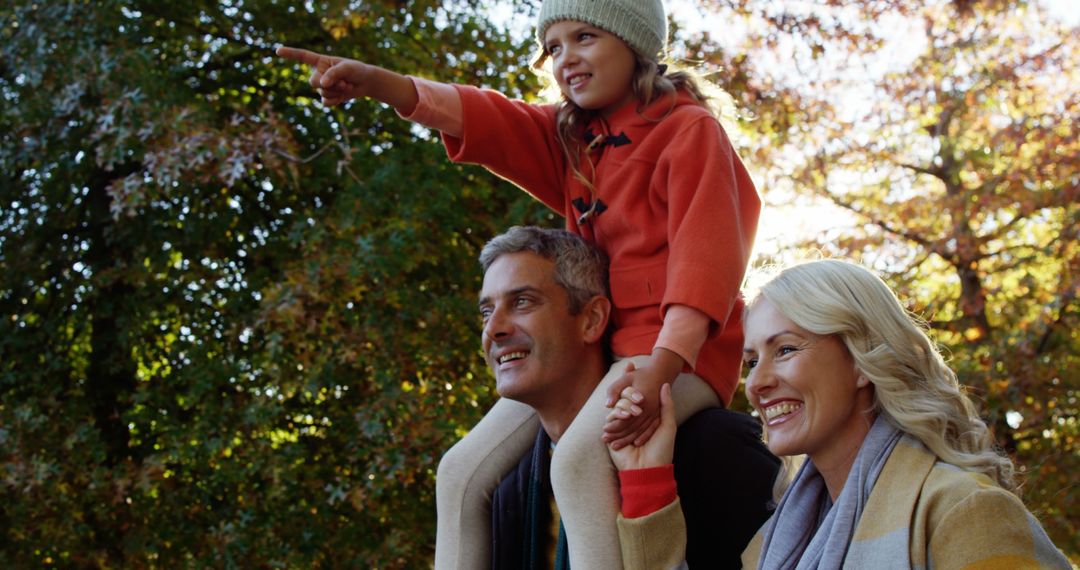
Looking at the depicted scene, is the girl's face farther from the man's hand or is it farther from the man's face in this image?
the man's hand

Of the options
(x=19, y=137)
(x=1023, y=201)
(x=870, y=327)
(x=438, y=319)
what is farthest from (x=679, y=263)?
(x=1023, y=201)

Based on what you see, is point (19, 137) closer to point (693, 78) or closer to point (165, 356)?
point (165, 356)

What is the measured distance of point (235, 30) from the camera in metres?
6.95

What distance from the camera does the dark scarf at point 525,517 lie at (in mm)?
3020

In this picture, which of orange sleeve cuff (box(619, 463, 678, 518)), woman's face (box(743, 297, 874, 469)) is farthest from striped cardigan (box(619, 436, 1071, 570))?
orange sleeve cuff (box(619, 463, 678, 518))

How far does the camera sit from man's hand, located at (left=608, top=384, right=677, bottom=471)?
2.65 meters

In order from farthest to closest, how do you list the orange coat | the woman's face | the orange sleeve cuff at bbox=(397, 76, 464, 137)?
the orange sleeve cuff at bbox=(397, 76, 464, 137) → the orange coat → the woman's face

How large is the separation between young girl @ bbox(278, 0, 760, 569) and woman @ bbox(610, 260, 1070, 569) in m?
0.14

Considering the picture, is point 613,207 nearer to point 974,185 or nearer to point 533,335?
point 533,335

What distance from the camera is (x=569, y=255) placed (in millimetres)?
3029

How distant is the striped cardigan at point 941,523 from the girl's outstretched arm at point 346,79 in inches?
58.7

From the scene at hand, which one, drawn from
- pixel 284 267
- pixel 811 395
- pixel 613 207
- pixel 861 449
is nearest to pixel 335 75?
pixel 613 207

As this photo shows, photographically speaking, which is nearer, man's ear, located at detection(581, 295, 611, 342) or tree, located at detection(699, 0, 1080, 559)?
man's ear, located at detection(581, 295, 611, 342)

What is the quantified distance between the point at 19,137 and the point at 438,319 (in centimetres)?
245
